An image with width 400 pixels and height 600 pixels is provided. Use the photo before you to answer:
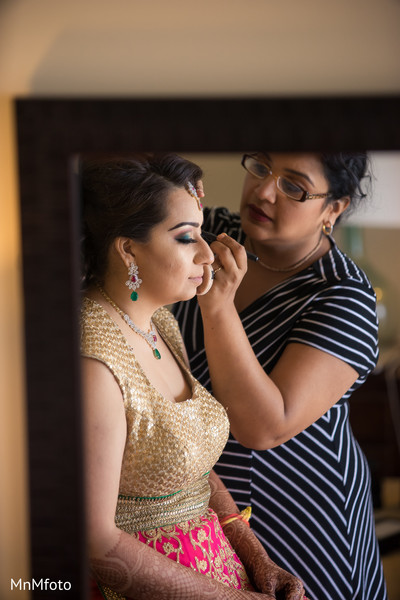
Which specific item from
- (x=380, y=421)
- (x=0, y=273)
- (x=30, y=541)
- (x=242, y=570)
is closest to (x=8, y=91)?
(x=0, y=273)

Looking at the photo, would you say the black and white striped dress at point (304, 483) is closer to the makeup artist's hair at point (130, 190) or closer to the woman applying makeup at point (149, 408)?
the woman applying makeup at point (149, 408)

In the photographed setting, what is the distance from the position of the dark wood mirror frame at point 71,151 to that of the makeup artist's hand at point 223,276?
1.03 feet

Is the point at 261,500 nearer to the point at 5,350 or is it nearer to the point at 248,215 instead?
the point at 248,215

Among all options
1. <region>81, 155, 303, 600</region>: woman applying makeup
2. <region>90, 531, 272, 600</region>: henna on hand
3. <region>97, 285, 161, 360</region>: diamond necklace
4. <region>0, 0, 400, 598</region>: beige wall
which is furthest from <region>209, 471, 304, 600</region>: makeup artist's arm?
<region>0, 0, 400, 598</region>: beige wall

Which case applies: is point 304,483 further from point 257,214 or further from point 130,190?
point 130,190

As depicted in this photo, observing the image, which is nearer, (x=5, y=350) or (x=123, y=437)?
(x=5, y=350)

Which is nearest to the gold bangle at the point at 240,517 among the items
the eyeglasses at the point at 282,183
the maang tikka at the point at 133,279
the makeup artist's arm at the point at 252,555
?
the makeup artist's arm at the point at 252,555

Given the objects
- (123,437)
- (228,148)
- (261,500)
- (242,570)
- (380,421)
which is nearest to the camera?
Result: (228,148)

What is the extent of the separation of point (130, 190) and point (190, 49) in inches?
10.0

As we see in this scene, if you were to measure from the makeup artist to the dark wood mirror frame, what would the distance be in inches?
10.9

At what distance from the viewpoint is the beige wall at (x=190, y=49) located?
0.64 m

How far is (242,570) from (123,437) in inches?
11.8

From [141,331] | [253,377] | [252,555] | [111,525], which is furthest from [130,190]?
[252,555]

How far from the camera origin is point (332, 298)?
102 centimetres
